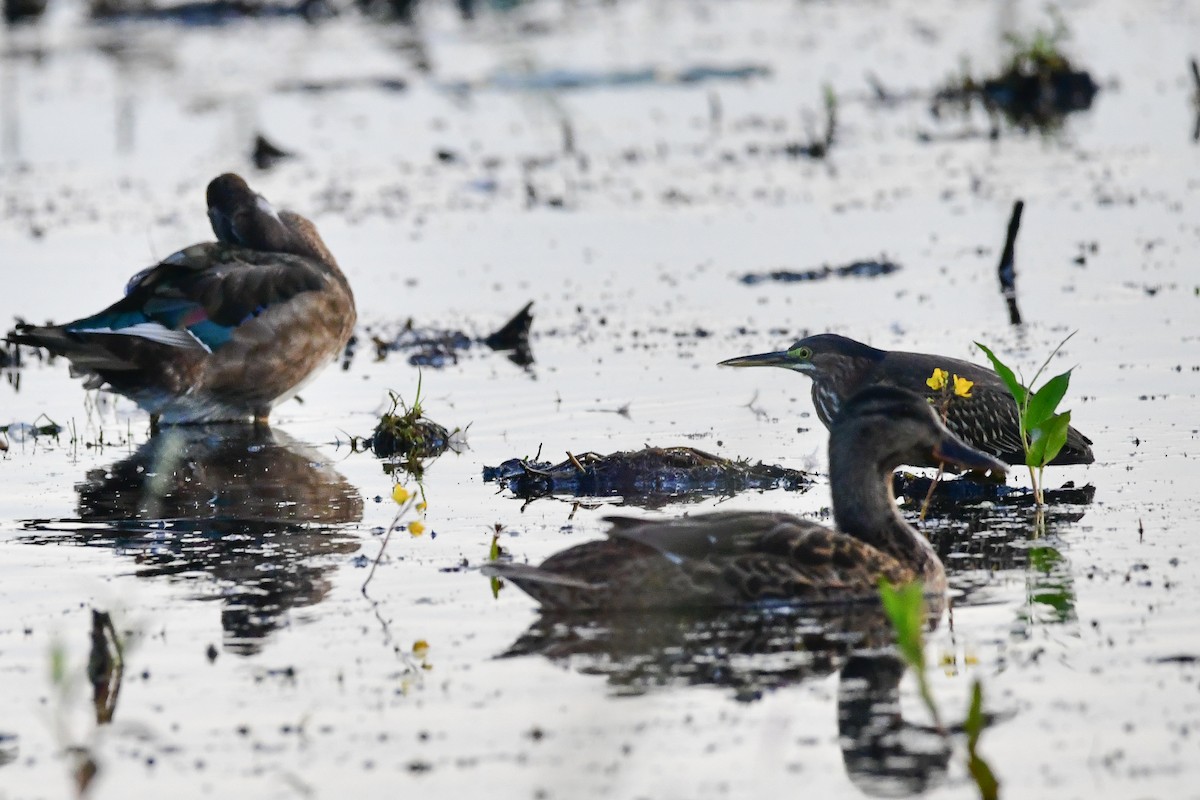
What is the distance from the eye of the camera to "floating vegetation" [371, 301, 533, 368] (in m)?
13.6

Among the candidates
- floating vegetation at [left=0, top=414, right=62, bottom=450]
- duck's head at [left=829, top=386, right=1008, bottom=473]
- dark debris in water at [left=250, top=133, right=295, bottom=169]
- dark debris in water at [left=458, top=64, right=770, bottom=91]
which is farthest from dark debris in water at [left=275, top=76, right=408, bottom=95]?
duck's head at [left=829, top=386, right=1008, bottom=473]

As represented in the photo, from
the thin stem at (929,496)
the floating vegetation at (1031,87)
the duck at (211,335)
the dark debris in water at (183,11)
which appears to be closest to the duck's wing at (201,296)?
the duck at (211,335)

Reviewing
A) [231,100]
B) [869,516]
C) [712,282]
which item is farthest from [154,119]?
[869,516]

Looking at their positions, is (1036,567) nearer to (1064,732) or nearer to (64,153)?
(1064,732)

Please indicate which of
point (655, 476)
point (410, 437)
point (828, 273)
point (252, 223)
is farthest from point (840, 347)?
point (828, 273)

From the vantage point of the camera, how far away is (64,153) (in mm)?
23219

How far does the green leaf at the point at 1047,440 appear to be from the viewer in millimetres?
9133

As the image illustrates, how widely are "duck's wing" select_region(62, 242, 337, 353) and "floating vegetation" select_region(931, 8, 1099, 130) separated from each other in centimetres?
1249

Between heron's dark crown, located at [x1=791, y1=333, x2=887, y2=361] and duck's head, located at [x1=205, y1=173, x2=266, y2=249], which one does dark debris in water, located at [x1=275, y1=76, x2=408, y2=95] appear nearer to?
duck's head, located at [x1=205, y1=173, x2=266, y2=249]

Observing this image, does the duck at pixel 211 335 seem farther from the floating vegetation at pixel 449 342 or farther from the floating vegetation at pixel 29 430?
the floating vegetation at pixel 449 342

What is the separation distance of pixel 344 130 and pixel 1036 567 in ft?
57.3

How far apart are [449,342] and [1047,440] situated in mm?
5660

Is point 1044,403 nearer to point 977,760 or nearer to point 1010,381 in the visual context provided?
point 1010,381

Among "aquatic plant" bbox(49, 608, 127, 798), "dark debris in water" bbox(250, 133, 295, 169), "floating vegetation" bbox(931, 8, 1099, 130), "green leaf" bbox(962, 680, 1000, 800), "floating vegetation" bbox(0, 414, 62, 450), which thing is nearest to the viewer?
"green leaf" bbox(962, 680, 1000, 800)
